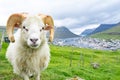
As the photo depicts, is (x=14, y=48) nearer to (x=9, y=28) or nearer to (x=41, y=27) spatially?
(x=9, y=28)

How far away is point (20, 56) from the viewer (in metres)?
14.1

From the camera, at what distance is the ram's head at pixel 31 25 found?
1223cm

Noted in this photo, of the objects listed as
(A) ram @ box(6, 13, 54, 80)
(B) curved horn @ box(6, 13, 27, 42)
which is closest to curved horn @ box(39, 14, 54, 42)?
(A) ram @ box(6, 13, 54, 80)

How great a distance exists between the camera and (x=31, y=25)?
41.5 feet

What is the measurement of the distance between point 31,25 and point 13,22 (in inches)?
55.8

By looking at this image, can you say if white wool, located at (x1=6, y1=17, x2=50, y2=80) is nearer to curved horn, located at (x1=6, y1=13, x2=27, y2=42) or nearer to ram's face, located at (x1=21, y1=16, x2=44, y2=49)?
curved horn, located at (x1=6, y1=13, x2=27, y2=42)

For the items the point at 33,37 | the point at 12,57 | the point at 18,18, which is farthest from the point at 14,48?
the point at 33,37

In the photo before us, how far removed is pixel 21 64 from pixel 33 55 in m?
0.66

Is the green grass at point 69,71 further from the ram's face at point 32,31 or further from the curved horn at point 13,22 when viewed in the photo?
the ram's face at point 32,31

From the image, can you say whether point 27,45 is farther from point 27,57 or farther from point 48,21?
point 48,21

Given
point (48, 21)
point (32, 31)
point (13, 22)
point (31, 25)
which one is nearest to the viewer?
point (32, 31)

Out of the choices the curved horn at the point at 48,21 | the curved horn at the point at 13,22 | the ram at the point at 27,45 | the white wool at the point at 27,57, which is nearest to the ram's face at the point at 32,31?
the ram at the point at 27,45

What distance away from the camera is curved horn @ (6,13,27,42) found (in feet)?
44.3

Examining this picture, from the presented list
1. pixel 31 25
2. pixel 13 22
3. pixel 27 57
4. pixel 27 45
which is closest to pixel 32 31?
pixel 31 25
